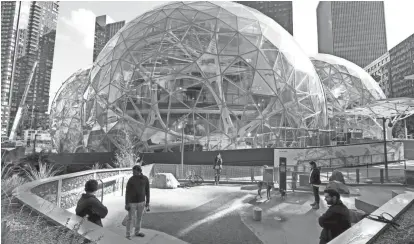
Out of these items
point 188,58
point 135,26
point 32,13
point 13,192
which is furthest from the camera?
point 32,13

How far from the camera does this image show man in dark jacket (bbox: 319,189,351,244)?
155 inches

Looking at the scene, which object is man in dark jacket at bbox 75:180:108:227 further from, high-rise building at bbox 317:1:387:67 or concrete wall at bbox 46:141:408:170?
high-rise building at bbox 317:1:387:67

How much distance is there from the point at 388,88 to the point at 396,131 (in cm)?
5107

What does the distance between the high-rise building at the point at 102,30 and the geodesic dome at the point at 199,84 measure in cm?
15002

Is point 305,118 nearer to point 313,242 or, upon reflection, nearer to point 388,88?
point 313,242

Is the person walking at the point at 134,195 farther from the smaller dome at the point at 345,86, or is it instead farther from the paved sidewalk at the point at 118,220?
the smaller dome at the point at 345,86

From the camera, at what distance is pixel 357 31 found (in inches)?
4673

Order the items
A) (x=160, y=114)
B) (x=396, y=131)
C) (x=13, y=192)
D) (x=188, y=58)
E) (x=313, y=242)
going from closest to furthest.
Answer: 1. (x=13, y=192)
2. (x=313, y=242)
3. (x=160, y=114)
4. (x=188, y=58)
5. (x=396, y=131)

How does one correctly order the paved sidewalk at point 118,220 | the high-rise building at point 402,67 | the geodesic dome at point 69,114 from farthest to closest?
1. the high-rise building at point 402,67
2. the geodesic dome at point 69,114
3. the paved sidewalk at point 118,220

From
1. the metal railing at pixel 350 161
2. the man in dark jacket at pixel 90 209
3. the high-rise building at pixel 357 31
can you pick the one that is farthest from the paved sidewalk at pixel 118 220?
the high-rise building at pixel 357 31

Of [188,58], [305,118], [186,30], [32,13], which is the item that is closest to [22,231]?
[188,58]

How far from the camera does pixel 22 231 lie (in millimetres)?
2744

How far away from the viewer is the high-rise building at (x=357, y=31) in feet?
374

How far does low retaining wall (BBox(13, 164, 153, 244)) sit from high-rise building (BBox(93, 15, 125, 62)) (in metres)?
163
